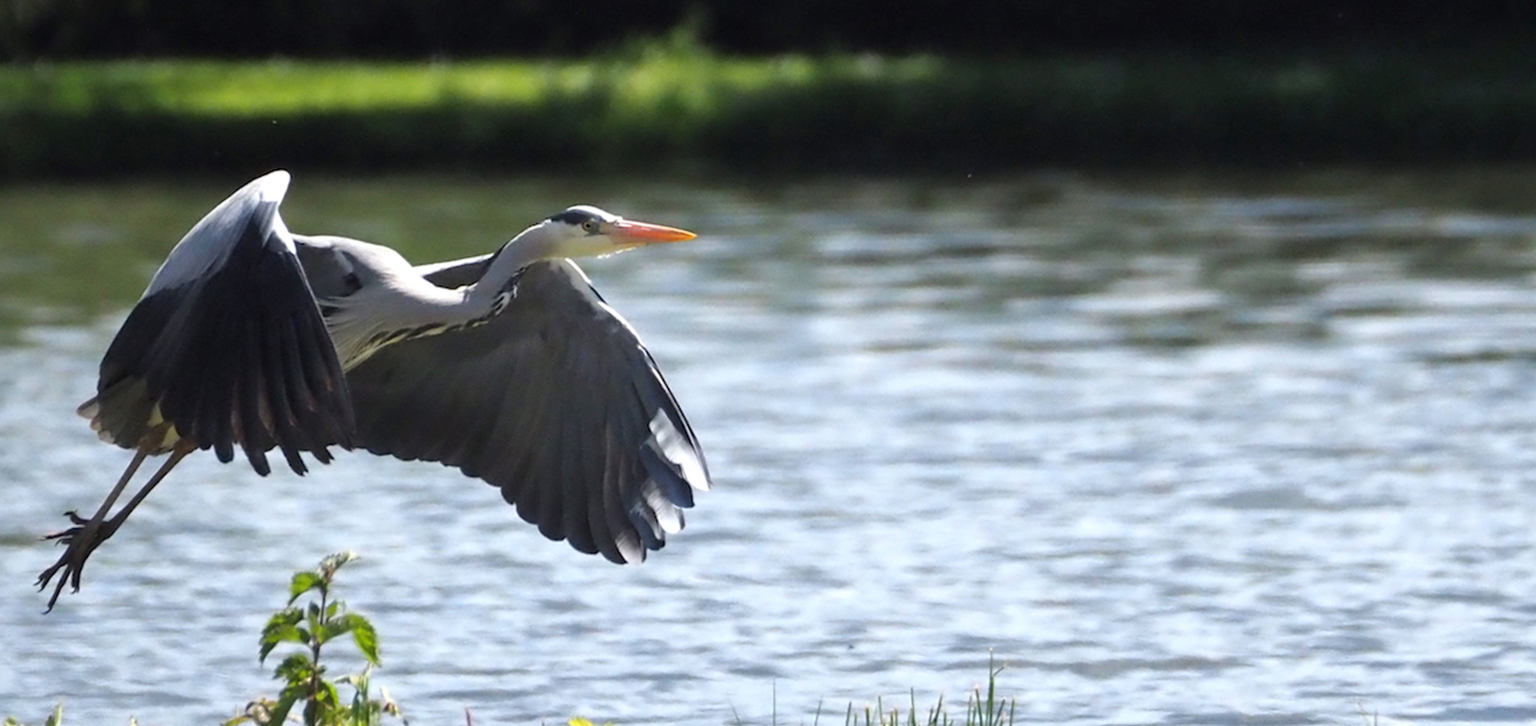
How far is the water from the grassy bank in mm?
3639

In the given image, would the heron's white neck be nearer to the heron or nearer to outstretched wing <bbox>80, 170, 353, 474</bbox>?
the heron

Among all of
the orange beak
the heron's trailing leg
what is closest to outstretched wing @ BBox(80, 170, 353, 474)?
the heron's trailing leg

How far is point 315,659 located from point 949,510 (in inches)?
214

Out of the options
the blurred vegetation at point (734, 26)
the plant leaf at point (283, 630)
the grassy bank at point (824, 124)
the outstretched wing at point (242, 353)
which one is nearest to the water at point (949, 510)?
the outstretched wing at point (242, 353)

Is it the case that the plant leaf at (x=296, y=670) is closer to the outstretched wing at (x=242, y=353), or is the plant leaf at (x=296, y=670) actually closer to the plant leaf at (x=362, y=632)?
the plant leaf at (x=362, y=632)

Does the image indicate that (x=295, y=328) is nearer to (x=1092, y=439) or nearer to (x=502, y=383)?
(x=502, y=383)

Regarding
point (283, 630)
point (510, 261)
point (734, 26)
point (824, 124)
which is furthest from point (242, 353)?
point (734, 26)

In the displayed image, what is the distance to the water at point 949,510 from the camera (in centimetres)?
847

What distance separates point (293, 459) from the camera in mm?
5805

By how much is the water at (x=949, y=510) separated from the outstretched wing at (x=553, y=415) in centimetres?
112

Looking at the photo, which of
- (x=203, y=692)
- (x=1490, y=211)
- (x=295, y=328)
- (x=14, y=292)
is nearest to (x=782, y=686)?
(x=203, y=692)

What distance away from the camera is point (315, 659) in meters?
5.73

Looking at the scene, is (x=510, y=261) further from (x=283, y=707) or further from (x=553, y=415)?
(x=283, y=707)

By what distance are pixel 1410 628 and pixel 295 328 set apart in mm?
4323
